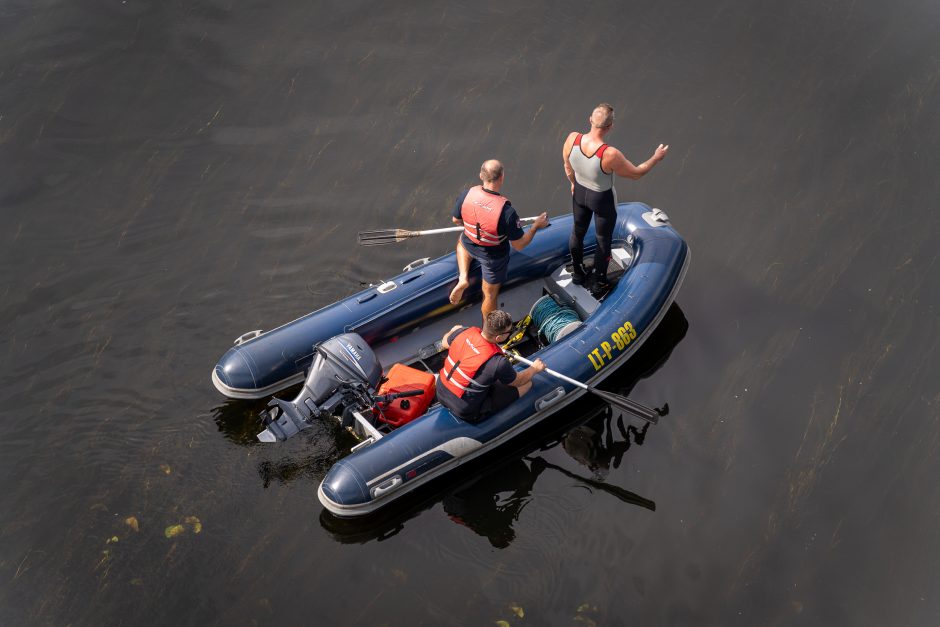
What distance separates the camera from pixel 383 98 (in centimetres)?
1032

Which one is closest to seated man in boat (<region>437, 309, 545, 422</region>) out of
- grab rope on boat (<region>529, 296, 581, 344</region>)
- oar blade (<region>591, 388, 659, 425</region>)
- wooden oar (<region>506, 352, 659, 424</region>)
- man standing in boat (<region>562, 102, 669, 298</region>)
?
wooden oar (<region>506, 352, 659, 424</region>)

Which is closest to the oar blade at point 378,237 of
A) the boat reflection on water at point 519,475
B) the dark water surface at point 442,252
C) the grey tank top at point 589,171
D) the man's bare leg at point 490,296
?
the dark water surface at point 442,252

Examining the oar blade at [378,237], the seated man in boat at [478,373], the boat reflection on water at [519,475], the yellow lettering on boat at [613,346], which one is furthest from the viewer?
the oar blade at [378,237]

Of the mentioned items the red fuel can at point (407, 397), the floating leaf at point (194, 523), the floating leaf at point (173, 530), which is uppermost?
the red fuel can at point (407, 397)

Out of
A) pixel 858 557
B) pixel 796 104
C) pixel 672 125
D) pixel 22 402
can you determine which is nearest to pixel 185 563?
pixel 22 402

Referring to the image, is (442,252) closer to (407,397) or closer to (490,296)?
(490,296)

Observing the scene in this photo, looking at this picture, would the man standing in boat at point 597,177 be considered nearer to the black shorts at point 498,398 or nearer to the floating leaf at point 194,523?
the black shorts at point 498,398

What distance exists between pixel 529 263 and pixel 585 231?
56 cm

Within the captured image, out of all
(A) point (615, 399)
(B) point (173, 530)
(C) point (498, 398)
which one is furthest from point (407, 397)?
(B) point (173, 530)

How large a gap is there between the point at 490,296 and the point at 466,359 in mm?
1143

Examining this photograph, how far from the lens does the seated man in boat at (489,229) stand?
7.08 meters

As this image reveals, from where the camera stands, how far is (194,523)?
22.5 ft

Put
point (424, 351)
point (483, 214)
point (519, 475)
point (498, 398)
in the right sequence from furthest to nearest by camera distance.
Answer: point (424, 351)
point (519, 475)
point (483, 214)
point (498, 398)

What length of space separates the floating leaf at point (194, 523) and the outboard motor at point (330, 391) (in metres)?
0.72
